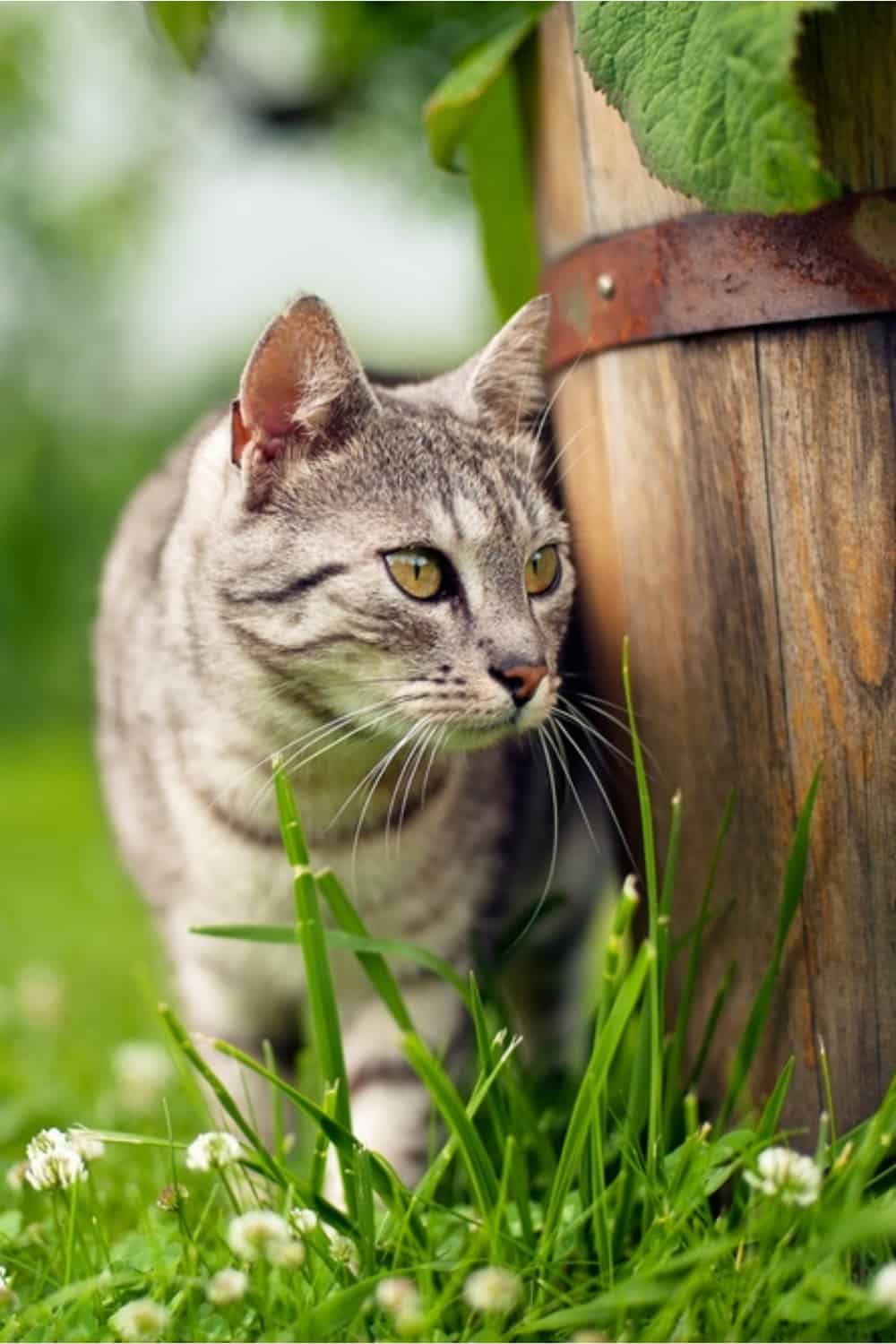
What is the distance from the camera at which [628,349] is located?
194 centimetres

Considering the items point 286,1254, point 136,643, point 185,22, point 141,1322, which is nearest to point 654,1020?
point 286,1254

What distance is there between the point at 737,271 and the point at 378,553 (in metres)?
0.54

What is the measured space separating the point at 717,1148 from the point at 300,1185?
0.45 metres

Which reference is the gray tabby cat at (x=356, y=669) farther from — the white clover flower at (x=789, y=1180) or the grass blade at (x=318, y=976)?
the white clover flower at (x=789, y=1180)

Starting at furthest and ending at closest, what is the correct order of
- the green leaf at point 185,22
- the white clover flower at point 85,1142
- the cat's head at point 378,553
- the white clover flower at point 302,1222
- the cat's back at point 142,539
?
1. the cat's back at point 142,539
2. the green leaf at point 185,22
3. the cat's head at point 378,553
4. the white clover flower at point 85,1142
5. the white clover flower at point 302,1222

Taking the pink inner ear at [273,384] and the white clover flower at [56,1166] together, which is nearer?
the white clover flower at [56,1166]

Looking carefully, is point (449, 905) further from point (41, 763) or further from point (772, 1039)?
point (41, 763)

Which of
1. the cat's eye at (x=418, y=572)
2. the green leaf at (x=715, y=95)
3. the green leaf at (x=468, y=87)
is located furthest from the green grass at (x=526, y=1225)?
the green leaf at (x=468, y=87)

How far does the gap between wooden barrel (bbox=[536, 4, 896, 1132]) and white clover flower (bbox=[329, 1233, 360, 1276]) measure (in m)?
0.62

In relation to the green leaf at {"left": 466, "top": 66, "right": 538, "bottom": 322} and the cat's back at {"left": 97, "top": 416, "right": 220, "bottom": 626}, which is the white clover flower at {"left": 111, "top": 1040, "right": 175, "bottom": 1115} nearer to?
the cat's back at {"left": 97, "top": 416, "right": 220, "bottom": 626}

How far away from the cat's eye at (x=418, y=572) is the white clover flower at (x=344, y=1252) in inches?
29.3

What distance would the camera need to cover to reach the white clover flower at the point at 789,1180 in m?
1.44

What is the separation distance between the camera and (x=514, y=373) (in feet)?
6.83

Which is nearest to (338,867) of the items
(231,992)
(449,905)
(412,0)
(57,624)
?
(449,905)
